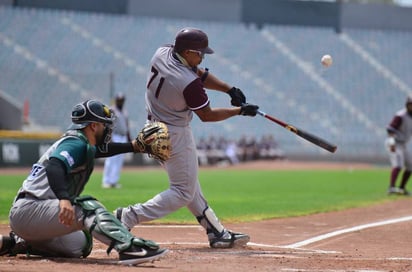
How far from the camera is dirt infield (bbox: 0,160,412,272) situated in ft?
19.5

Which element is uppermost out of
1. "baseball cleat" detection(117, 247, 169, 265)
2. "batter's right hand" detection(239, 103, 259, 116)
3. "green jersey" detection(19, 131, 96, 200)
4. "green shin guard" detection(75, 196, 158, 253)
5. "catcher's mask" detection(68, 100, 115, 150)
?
"catcher's mask" detection(68, 100, 115, 150)

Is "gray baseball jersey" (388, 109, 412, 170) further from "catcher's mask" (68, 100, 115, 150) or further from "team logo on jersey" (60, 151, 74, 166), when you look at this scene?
"team logo on jersey" (60, 151, 74, 166)

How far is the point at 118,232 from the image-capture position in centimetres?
576

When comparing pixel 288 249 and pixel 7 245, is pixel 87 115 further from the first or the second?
pixel 288 249

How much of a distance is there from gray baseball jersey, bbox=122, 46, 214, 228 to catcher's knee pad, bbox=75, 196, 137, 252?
49.8 inches

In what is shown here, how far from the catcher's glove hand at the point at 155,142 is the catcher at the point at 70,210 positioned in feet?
1.42

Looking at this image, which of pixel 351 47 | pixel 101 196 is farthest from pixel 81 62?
pixel 101 196

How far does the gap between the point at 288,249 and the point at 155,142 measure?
5.87ft

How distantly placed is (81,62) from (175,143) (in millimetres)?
30619

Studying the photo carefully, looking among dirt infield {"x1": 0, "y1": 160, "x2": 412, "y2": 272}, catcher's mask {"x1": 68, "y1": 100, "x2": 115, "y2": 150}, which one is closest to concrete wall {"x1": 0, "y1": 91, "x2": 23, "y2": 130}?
dirt infield {"x1": 0, "y1": 160, "x2": 412, "y2": 272}

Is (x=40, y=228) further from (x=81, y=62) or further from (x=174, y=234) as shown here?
(x=81, y=62)

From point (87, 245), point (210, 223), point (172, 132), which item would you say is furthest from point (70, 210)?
point (210, 223)

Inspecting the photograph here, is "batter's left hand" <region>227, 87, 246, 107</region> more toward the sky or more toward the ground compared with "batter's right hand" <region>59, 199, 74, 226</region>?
more toward the sky

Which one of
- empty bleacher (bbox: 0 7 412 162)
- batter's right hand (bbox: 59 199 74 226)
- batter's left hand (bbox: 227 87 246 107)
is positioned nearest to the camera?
batter's right hand (bbox: 59 199 74 226)
